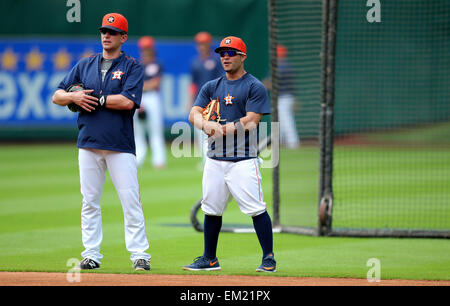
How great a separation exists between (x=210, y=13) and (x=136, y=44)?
2443mm

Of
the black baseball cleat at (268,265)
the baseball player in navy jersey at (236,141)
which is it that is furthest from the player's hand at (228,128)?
the black baseball cleat at (268,265)

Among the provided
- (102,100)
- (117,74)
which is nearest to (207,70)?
(117,74)

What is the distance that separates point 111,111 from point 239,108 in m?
1.22

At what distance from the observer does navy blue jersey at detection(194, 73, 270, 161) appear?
7082mm

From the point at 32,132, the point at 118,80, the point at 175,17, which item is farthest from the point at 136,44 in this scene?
the point at 118,80

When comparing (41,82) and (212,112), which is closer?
(212,112)

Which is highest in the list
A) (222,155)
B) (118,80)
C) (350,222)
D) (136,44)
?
(136,44)

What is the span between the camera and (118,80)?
287 inches

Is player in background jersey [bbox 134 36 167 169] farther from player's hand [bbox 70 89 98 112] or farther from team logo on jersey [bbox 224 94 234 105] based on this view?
team logo on jersey [bbox 224 94 234 105]

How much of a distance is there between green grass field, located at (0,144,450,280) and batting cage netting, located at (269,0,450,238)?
0.62 metres

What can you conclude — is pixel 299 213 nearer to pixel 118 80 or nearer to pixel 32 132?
pixel 118 80

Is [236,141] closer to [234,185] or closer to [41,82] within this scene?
[234,185]

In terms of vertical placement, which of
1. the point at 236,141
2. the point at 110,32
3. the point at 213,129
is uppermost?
the point at 110,32

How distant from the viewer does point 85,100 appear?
7.11m
